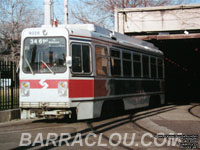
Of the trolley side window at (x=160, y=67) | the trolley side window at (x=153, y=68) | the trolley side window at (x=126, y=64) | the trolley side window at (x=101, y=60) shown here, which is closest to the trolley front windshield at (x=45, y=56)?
the trolley side window at (x=101, y=60)

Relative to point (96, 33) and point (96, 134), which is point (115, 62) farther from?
point (96, 134)

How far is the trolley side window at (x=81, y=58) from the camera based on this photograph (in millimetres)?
10422

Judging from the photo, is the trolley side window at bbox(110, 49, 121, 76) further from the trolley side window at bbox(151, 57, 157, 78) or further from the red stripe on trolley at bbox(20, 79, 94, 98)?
the trolley side window at bbox(151, 57, 157, 78)

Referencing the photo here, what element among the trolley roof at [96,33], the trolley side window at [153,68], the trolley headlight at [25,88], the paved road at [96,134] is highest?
the trolley roof at [96,33]

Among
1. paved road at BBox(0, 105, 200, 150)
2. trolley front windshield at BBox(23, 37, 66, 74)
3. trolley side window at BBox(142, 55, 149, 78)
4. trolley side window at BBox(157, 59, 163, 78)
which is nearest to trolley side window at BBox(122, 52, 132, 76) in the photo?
trolley side window at BBox(142, 55, 149, 78)

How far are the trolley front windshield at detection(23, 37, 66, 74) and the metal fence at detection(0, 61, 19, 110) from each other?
2.09 metres

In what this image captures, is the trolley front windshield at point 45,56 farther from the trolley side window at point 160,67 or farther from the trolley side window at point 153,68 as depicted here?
the trolley side window at point 160,67

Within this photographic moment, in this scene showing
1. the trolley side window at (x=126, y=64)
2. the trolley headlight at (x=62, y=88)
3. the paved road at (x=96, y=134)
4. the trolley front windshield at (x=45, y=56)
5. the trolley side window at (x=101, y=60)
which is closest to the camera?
the paved road at (x=96, y=134)

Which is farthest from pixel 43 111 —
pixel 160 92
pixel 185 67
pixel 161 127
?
pixel 185 67

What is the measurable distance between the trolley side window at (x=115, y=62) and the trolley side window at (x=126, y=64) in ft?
1.55

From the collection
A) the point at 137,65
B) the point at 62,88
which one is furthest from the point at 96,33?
the point at 137,65

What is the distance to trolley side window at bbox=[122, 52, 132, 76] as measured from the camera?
13.2 metres

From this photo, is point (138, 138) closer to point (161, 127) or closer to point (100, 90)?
point (161, 127)

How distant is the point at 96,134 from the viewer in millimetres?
8812
